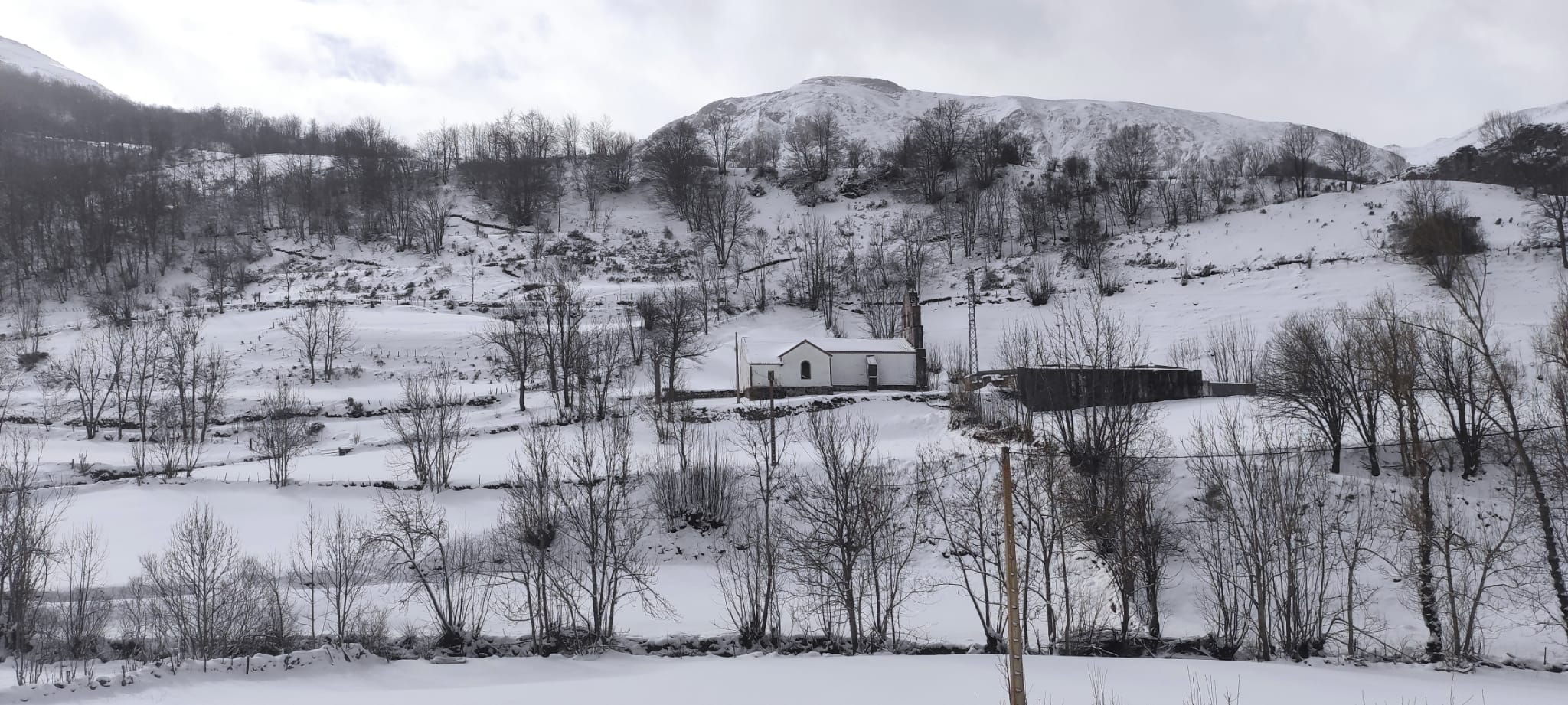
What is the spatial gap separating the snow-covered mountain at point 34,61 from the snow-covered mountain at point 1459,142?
23438 cm

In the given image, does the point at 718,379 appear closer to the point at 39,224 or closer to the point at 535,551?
the point at 535,551

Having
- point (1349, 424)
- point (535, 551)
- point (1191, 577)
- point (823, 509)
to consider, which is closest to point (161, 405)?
point (535, 551)

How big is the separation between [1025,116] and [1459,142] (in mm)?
72599

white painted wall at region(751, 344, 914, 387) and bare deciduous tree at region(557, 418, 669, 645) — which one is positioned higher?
white painted wall at region(751, 344, 914, 387)

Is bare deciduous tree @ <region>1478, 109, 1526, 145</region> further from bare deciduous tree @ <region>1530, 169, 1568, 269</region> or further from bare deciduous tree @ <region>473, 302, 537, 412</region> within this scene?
bare deciduous tree @ <region>473, 302, 537, 412</region>

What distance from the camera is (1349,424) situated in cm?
3269

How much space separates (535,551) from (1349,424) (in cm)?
3493

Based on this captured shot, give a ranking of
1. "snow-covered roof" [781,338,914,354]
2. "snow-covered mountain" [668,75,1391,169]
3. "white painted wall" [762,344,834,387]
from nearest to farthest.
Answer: "white painted wall" [762,344,834,387]
"snow-covered roof" [781,338,914,354]
"snow-covered mountain" [668,75,1391,169]

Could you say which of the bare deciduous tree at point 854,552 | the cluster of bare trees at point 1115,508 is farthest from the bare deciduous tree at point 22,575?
the cluster of bare trees at point 1115,508

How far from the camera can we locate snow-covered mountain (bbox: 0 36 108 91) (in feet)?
486

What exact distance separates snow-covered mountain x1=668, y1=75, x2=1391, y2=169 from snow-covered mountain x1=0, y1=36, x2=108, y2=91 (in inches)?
5115

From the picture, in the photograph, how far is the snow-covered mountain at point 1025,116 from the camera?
5157 inches

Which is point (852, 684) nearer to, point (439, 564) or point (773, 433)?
point (773, 433)

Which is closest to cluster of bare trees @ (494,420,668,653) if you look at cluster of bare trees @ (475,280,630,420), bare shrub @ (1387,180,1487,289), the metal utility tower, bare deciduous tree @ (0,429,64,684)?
cluster of bare trees @ (475,280,630,420)
